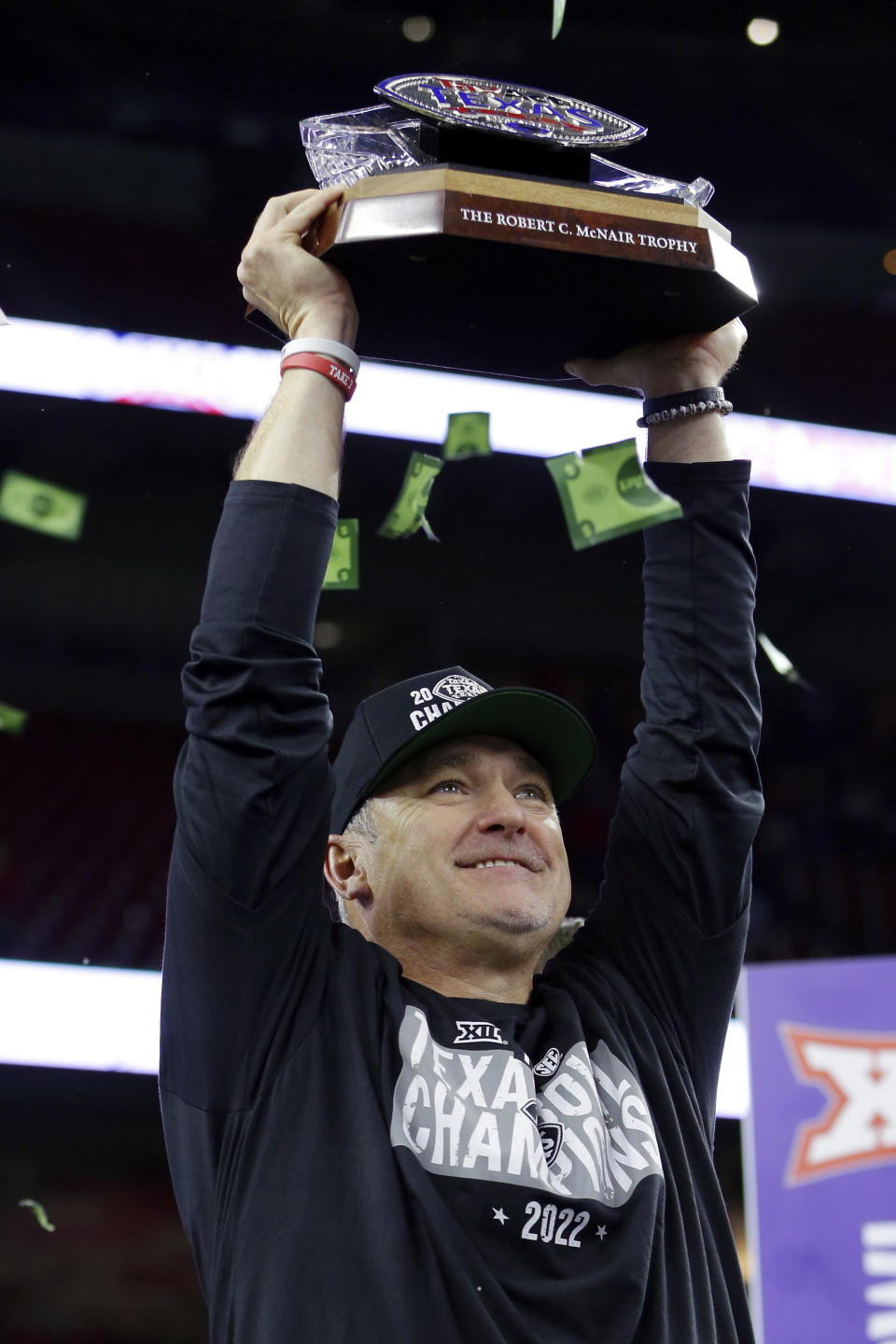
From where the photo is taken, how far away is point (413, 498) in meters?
1.51

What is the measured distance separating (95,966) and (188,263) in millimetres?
2092

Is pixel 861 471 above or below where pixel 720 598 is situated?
above

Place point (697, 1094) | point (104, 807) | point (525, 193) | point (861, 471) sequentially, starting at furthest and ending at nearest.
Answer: point (104, 807) → point (861, 471) → point (697, 1094) → point (525, 193)

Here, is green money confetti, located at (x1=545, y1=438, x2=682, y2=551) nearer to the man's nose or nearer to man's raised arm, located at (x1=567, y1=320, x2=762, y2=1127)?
man's raised arm, located at (x1=567, y1=320, x2=762, y2=1127)

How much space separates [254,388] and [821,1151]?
244cm

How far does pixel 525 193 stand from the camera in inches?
52.7

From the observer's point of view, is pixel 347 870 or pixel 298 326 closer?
pixel 298 326

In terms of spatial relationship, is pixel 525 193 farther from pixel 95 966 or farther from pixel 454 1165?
pixel 95 966

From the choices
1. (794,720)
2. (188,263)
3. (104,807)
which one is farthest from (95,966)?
(794,720)

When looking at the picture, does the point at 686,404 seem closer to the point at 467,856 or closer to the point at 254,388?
the point at 467,856

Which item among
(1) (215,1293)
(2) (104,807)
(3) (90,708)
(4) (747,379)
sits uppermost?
(4) (747,379)

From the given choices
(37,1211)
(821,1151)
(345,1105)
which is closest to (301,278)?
(345,1105)

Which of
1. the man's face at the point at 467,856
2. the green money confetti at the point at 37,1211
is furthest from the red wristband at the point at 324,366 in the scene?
the green money confetti at the point at 37,1211

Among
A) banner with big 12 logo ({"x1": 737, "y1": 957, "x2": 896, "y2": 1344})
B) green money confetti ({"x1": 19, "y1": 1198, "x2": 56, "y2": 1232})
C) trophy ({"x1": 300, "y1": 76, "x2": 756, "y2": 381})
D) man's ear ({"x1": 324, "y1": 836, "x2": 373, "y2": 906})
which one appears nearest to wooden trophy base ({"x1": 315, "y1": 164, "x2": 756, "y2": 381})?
trophy ({"x1": 300, "y1": 76, "x2": 756, "y2": 381})
